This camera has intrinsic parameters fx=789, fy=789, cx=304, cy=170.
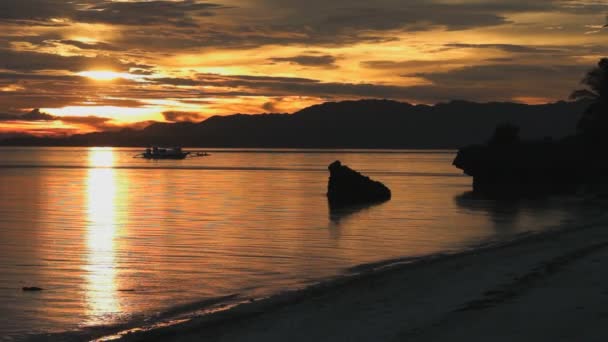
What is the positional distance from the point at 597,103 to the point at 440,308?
63999mm

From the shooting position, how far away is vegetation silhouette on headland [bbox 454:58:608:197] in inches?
2872

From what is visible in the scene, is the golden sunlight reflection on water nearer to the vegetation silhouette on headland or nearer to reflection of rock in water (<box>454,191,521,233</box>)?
reflection of rock in water (<box>454,191,521,233</box>)

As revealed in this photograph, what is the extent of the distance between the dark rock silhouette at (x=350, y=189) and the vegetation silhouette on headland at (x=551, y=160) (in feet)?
49.8

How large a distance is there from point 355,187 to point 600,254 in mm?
36600

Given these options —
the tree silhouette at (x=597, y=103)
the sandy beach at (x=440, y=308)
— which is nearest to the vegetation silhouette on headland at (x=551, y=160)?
the tree silhouette at (x=597, y=103)

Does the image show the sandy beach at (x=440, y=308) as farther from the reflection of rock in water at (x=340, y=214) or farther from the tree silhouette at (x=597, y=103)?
the tree silhouette at (x=597, y=103)

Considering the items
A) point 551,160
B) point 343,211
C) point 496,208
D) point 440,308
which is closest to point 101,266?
point 440,308

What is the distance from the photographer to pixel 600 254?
23.0 metres

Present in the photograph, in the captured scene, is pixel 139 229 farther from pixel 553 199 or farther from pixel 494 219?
pixel 553 199

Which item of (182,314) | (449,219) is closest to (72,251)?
(182,314)

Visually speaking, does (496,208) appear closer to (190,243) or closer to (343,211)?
(343,211)

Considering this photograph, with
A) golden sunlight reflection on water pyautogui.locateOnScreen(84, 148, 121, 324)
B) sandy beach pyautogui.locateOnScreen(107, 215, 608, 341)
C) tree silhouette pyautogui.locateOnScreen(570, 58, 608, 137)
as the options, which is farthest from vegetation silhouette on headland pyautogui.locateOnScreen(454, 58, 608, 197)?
sandy beach pyautogui.locateOnScreen(107, 215, 608, 341)

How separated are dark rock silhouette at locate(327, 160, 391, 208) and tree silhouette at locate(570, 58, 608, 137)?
25.2 meters

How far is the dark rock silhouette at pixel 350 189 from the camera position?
5847 cm
